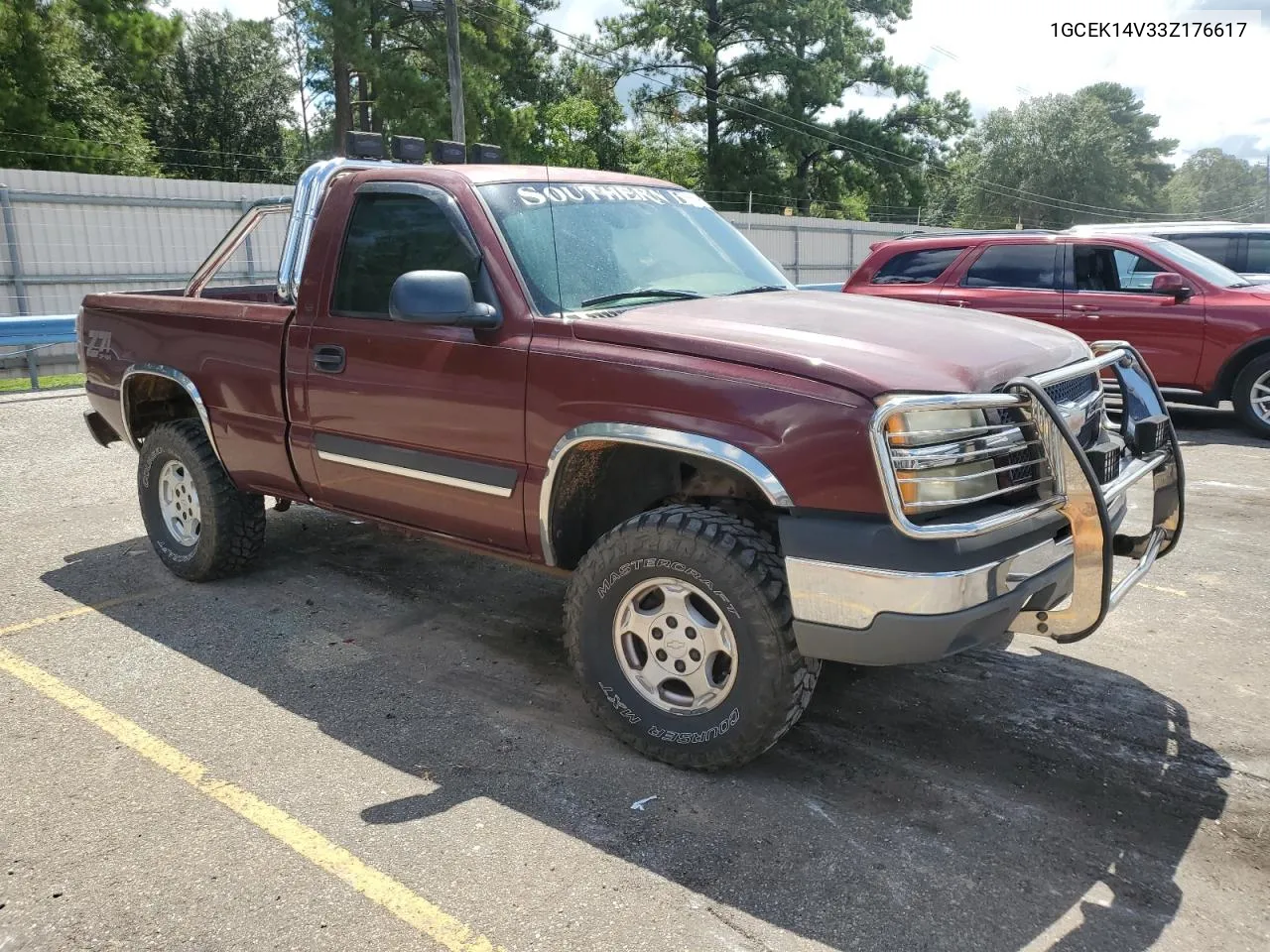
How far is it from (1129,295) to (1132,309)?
0.50 feet

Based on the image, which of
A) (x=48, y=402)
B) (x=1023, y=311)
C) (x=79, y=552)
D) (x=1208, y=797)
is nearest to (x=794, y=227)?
(x=1023, y=311)

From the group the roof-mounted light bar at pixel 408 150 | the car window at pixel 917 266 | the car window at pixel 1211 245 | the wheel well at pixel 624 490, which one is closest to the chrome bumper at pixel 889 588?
the wheel well at pixel 624 490

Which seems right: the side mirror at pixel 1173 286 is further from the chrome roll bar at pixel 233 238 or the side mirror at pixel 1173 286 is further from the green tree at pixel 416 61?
the green tree at pixel 416 61

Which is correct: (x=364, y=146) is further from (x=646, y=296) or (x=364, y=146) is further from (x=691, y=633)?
(x=691, y=633)

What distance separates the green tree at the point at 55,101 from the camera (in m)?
26.6

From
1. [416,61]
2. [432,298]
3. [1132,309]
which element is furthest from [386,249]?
[416,61]

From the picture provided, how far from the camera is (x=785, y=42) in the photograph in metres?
42.0

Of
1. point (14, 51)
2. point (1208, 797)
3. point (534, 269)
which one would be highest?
point (14, 51)

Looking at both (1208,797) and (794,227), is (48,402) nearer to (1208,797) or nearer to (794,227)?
(1208,797)

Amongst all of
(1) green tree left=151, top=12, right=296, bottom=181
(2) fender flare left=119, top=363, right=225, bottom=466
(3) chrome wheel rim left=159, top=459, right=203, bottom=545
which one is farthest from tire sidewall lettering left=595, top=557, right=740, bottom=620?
(1) green tree left=151, top=12, right=296, bottom=181

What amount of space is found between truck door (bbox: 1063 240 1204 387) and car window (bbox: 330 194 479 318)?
724cm

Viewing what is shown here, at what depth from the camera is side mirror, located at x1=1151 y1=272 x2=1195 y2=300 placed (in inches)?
357

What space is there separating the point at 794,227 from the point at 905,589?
2249cm

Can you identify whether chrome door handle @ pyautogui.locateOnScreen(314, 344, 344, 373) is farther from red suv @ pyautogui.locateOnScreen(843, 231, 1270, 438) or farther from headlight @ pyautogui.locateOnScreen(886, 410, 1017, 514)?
red suv @ pyautogui.locateOnScreen(843, 231, 1270, 438)
